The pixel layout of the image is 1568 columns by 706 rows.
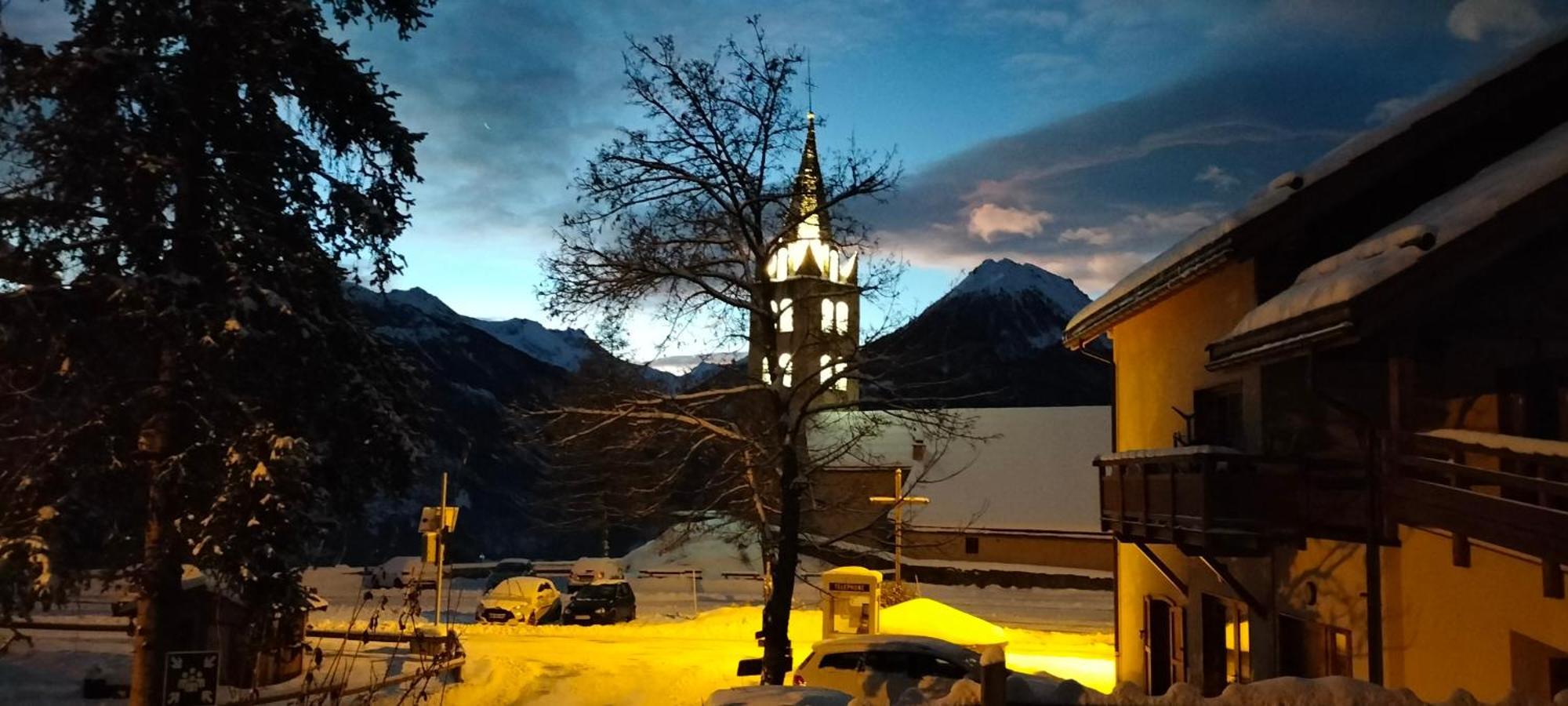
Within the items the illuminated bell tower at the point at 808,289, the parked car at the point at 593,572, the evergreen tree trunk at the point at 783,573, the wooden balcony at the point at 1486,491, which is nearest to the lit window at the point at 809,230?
the illuminated bell tower at the point at 808,289

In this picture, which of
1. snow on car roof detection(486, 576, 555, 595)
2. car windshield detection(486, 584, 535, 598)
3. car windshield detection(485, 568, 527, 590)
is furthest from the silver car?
car windshield detection(485, 568, 527, 590)

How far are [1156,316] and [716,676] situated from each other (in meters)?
10.9

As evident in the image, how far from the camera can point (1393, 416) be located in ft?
31.0

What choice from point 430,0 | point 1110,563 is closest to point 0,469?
point 430,0

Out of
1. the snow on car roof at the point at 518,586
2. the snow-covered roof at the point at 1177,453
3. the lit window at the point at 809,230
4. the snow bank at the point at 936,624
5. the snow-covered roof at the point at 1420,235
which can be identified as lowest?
the snow on car roof at the point at 518,586

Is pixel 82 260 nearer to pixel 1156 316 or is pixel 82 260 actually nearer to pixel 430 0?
pixel 430 0

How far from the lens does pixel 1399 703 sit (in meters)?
6.09

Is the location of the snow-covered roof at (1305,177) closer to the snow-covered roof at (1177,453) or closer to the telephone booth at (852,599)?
the snow-covered roof at (1177,453)

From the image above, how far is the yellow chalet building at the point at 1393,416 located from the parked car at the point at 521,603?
24262 mm

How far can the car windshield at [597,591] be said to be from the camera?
115 ft

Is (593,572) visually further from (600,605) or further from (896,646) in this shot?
(896,646)

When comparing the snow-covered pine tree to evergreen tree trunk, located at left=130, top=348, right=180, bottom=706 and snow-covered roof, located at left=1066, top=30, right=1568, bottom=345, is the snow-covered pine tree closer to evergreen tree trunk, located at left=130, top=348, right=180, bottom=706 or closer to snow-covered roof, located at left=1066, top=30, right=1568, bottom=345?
evergreen tree trunk, located at left=130, top=348, right=180, bottom=706

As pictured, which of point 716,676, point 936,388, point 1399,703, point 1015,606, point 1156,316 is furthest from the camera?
point 1015,606

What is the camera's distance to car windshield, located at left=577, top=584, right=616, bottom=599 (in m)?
34.9
